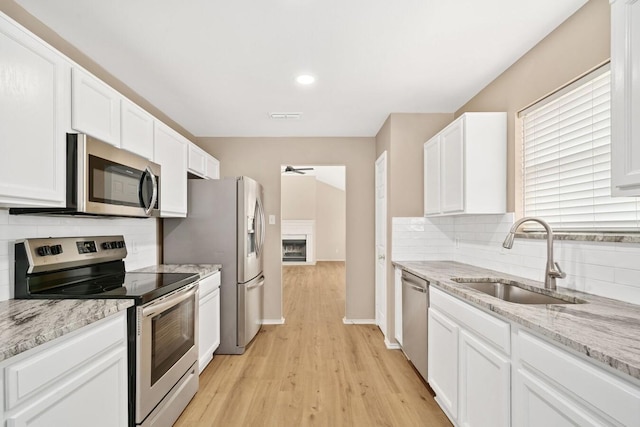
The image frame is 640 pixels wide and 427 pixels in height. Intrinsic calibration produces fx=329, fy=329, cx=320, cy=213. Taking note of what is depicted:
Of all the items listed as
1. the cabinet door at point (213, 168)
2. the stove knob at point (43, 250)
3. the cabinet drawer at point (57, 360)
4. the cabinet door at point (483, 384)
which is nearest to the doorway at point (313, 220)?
the cabinet door at point (213, 168)

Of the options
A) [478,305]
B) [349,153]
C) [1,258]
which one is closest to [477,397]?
[478,305]

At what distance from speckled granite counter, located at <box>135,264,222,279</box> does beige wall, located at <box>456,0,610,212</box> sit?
8.19 ft

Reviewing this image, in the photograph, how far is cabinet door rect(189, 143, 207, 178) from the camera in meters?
3.32

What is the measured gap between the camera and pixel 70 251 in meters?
1.98

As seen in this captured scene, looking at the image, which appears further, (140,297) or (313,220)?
(313,220)

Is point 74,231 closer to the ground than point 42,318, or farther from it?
farther from it

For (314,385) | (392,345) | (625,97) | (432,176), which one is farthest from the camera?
(392,345)

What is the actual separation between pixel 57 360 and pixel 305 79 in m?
2.28

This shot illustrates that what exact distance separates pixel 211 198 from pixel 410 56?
2167 millimetres

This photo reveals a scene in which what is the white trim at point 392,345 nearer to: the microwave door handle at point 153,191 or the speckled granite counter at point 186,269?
the speckled granite counter at point 186,269

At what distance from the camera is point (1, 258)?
5.36ft

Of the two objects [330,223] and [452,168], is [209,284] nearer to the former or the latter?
[452,168]

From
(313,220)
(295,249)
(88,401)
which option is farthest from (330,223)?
(88,401)

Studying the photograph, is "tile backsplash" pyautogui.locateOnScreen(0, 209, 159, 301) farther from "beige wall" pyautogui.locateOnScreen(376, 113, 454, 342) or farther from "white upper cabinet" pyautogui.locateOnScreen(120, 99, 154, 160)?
"beige wall" pyautogui.locateOnScreen(376, 113, 454, 342)
